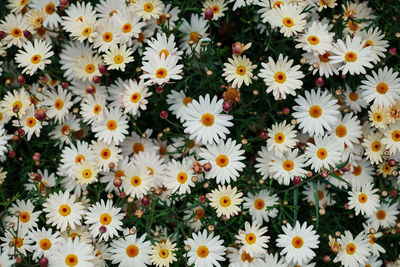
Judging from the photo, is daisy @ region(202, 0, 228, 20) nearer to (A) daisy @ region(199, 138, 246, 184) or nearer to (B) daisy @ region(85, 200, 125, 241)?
(A) daisy @ region(199, 138, 246, 184)

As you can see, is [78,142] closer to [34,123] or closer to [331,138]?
[34,123]

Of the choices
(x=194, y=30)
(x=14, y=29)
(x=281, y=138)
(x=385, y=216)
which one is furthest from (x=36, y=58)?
(x=385, y=216)

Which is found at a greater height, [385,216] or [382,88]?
[382,88]

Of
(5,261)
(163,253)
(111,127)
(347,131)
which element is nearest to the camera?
(5,261)

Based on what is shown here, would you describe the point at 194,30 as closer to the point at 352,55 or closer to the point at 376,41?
the point at 352,55

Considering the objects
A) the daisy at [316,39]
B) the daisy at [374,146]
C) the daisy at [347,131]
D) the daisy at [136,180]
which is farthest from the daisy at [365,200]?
the daisy at [136,180]

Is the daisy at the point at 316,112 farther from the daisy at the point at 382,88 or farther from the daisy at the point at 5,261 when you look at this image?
the daisy at the point at 5,261

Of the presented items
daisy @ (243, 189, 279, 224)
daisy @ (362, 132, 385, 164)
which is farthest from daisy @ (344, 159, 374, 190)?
daisy @ (243, 189, 279, 224)
